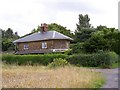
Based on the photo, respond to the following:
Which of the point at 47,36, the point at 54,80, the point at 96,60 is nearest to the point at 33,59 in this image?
the point at 96,60

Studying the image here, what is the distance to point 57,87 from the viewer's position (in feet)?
→ 39.6

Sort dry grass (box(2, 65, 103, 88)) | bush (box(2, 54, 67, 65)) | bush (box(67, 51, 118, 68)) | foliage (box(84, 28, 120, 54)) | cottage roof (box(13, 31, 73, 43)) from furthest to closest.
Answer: cottage roof (box(13, 31, 73, 43))
foliage (box(84, 28, 120, 54))
bush (box(2, 54, 67, 65))
bush (box(67, 51, 118, 68))
dry grass (box(2, 65, 103, 88))

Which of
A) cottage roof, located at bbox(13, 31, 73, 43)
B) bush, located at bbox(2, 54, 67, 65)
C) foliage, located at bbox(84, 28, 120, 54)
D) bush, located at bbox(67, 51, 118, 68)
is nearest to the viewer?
bush, located at bbox(67, 51, 118, 68)

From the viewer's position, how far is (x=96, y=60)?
121 feet

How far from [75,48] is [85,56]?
10036 mm

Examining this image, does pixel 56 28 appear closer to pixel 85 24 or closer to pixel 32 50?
pixel 85 24

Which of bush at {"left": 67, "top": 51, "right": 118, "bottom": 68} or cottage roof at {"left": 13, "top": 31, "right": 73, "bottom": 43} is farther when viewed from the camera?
cottage roof at {"left": 13, "top": 31, "right": 73, "bottom": 43}

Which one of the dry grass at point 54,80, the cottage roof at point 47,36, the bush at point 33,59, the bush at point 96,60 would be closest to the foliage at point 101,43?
the bush at point 33,59

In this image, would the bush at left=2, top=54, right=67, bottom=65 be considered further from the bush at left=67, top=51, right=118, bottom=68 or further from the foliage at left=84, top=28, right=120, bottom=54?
the foliage at left=84, top=28, right=120, bottom=54

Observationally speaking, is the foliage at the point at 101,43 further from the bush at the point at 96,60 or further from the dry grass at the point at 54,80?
the dry grass at the point at 54,80

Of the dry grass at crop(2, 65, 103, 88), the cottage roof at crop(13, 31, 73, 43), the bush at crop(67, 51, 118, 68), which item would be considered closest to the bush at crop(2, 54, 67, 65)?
the bush at crop(67, 51, 118, 68)

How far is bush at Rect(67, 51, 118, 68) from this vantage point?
35844 millimetres

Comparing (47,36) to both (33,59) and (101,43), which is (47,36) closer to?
(33,59)

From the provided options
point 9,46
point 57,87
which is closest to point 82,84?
point 57,87
